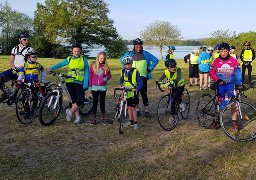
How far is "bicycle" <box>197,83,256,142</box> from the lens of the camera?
21.4 ft

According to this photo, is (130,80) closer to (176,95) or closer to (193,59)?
(176,95)

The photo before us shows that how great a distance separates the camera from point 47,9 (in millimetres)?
57500

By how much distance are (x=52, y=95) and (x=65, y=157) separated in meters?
2.47

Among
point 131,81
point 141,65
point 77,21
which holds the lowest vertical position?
point 131,81

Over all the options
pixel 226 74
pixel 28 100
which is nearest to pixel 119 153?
pixel 226 74

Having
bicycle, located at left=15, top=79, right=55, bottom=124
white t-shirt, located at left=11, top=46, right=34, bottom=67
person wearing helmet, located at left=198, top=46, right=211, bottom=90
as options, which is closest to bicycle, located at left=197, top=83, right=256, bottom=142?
bicycle, located at left=15, top=79, right=55, bottom=124

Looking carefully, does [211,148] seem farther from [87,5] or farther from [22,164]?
[87,5]

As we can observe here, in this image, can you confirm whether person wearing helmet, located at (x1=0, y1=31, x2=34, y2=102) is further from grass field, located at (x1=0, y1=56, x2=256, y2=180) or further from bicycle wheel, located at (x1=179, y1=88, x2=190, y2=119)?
bicycle wheel, located at (x1=179, y1=88, x2=190, y2=119)

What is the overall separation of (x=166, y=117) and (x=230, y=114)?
1545 millimetres

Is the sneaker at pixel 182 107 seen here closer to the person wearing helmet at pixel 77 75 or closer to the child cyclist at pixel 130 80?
the child cyclist at pixel 130 80

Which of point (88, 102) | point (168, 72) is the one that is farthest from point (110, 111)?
point (168, 72)

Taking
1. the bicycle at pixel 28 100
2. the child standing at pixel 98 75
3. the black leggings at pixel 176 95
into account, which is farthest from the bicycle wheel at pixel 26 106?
the black leggings at pixel 176 95

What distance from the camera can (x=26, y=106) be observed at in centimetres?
782

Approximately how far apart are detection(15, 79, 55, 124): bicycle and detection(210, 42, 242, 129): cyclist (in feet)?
14.9
